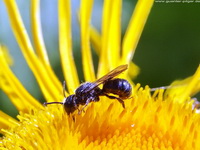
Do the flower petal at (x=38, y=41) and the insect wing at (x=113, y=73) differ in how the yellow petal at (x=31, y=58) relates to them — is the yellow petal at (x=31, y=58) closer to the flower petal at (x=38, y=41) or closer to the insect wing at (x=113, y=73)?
the flower petal at (x=38, y=41)

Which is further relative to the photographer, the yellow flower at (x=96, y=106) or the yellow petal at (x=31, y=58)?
the yellow petal at (x=31, y=58)

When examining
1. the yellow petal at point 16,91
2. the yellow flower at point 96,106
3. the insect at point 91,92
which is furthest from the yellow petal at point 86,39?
the insect at point 91,92

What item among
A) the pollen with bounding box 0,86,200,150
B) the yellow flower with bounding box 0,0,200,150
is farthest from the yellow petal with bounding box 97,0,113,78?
the pollen with bounding box 0,86,200,150

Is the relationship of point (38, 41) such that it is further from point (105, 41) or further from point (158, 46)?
point (158, 46)

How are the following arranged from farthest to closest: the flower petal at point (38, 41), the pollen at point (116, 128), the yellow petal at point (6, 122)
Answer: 1. the flower petal at point (38, 41)
2. the yellow petal at point (6, 122)
3. the pollen at point (116, 128)

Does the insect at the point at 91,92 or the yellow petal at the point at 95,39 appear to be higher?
the yellow petal at the point at 95,39

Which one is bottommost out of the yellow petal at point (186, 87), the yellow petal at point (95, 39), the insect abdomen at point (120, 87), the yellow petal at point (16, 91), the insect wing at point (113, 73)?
the yellow petal at point (186, 87)

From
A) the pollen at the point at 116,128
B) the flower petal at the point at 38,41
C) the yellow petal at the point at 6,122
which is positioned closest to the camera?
the pollen at the point at 116,128

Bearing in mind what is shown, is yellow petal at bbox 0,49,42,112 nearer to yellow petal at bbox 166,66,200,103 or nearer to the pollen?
the pollen
